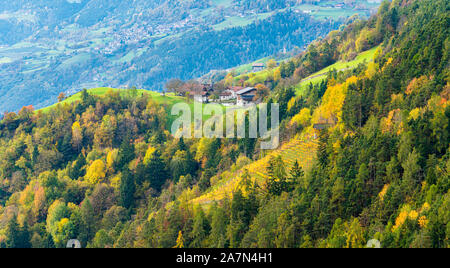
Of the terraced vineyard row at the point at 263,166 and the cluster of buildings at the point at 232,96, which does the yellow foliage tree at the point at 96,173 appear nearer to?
the cluster of buildings at the point at 232,96

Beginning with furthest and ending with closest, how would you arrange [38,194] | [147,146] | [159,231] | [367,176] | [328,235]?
[147,146], [38,194], [159,231], [367,176], [328,235]

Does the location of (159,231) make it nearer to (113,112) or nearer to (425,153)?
(425,153)

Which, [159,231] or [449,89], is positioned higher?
[449,89]

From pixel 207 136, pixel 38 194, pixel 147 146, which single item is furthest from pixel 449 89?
pixel 38 194

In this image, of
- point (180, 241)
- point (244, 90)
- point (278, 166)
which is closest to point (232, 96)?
point (244, 90)

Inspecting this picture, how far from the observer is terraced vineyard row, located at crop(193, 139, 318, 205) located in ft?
207

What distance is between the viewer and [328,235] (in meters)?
44.8

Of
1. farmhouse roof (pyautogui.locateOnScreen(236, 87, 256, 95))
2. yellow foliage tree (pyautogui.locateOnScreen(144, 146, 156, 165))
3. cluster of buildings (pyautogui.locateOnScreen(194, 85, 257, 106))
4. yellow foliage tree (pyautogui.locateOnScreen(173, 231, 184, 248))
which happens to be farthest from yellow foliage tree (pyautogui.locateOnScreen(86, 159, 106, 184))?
yellow foliage tree (pyautogui.locateOnScreen(173, 231, 184, 248))

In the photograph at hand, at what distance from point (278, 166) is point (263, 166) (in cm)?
819

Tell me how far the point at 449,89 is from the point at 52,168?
78.6 m

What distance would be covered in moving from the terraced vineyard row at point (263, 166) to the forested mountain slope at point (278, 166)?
0.40 meters

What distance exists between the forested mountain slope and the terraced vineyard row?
1.32 feet

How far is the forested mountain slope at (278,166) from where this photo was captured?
149ft

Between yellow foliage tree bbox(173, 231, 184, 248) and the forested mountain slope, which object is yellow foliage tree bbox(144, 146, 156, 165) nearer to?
the forested mountain slope
